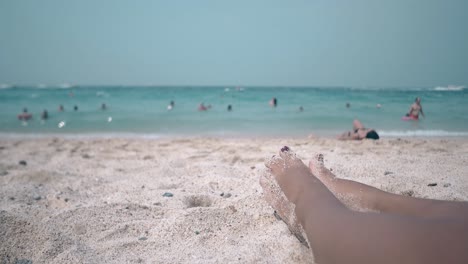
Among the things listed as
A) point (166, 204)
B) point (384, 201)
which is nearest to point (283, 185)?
point (384, 201)

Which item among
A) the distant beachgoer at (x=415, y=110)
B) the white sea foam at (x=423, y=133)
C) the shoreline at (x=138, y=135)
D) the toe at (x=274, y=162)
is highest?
the toe at (x=274, y=162)

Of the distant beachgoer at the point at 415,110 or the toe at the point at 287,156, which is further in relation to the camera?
the distant beachgoer at the point at 415,110

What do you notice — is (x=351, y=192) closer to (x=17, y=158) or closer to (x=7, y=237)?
(x=7, y=237)

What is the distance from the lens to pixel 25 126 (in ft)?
30.0

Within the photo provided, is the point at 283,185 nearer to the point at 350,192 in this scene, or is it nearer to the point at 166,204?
the point at 350,192

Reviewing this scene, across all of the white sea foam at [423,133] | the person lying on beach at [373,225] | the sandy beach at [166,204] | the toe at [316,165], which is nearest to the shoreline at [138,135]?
the white sea foam at [423,133]

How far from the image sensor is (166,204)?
2486 mm

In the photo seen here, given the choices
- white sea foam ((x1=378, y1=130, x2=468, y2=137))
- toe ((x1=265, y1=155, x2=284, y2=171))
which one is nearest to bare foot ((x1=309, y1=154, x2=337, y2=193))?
toe ((x1=265, y1=155, x2=284, y2=171))

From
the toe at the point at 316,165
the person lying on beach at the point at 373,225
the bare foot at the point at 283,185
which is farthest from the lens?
the toe at the point at 316,165

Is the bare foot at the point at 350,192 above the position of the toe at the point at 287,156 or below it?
below

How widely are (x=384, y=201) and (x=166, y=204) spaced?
1495mm

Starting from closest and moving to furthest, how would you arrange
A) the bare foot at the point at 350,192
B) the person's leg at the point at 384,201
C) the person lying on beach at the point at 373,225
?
the person lying on beach at the point at 373,225, the person's leg at the point at 384,201, the bare foot at the point at 350,192

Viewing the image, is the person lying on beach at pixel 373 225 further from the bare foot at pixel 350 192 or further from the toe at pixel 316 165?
the toe at pixel 316 165

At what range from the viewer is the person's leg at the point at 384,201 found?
4.00 ft
